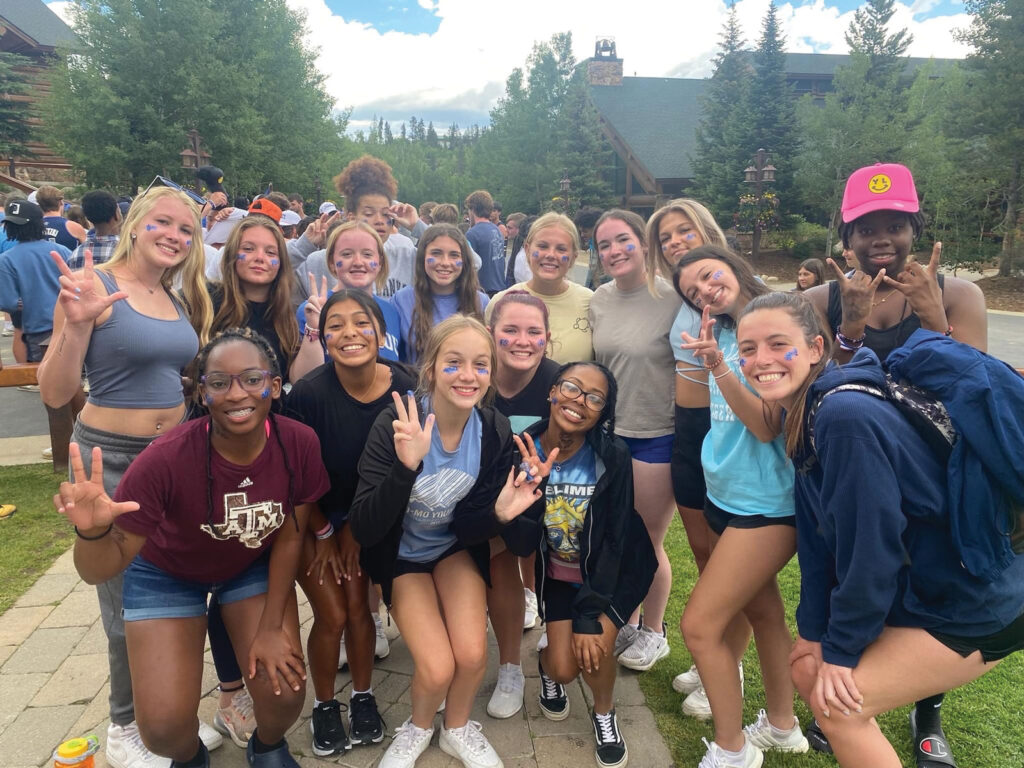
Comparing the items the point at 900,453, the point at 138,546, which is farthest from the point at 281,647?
the point at 900,453

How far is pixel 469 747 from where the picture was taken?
108 inches

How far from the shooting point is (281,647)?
8.57ft

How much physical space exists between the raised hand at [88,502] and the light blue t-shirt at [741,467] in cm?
228

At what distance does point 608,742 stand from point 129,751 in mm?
2083

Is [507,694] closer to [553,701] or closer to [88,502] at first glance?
[553,701]

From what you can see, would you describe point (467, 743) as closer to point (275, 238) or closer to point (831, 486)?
point (831, 486)

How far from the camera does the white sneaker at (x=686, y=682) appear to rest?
3248 millimetres

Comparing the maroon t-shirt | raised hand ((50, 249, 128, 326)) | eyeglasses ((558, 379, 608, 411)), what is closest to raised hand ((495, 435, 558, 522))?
eyeglasses ((558, 379, 608, 411))

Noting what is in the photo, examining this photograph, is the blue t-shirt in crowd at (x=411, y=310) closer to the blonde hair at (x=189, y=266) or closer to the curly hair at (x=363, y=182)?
the blonde hair at (x=189, y=266)

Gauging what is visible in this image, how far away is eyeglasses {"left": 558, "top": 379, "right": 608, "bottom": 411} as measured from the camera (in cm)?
295

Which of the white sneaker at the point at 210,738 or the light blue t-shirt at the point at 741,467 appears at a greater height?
the light blue t-shirt at the point at 741,467

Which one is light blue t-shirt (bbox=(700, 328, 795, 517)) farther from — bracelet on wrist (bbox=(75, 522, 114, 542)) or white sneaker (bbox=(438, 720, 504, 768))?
bracelet on wrist (bbox=(75, 522, 114, 542))

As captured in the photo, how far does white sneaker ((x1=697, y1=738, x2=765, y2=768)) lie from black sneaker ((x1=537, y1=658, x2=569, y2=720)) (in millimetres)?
684

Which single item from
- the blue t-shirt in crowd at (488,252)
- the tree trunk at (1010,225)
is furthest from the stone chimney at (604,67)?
the blue t-shirt in crowd at (488,252)
